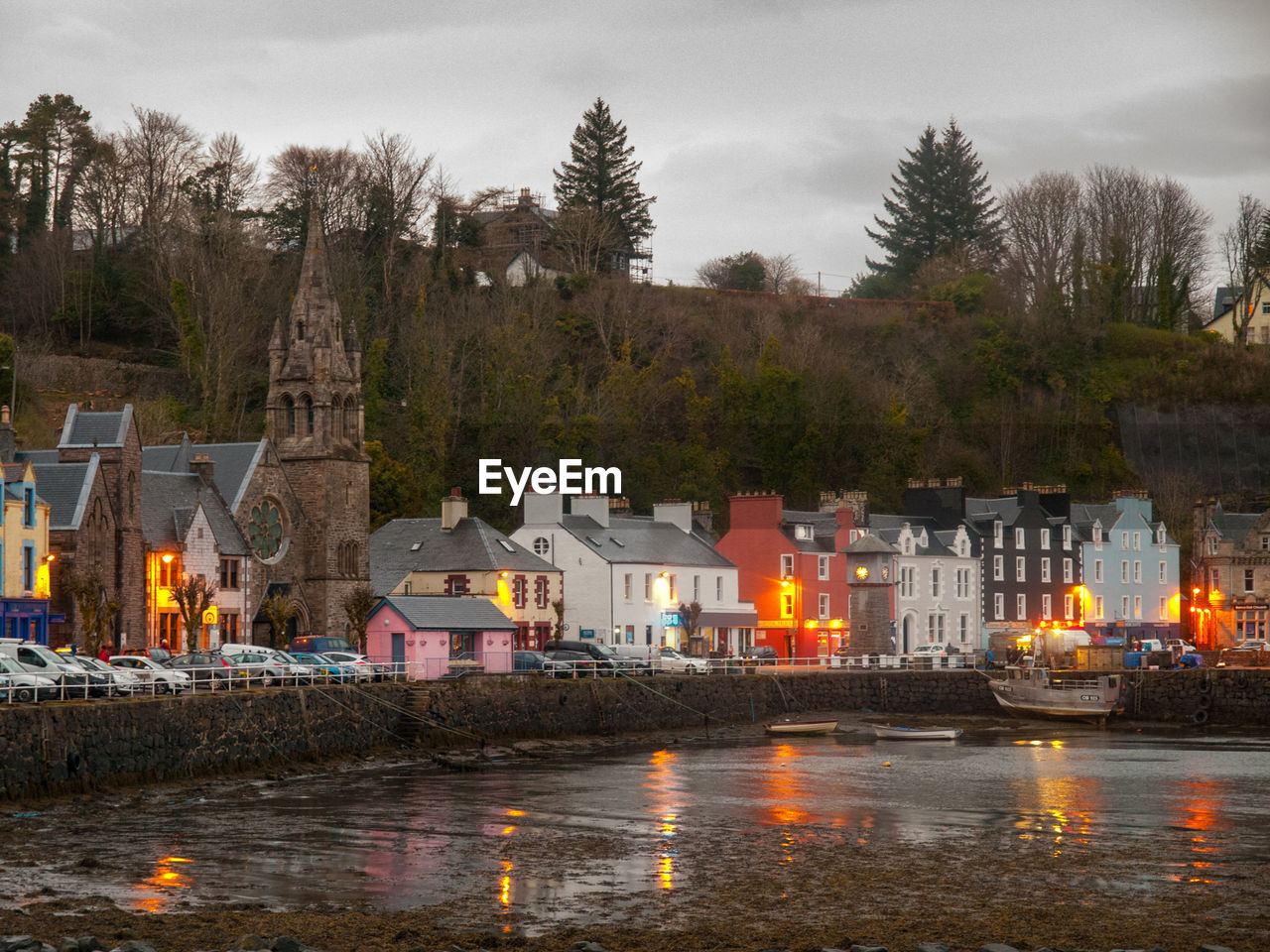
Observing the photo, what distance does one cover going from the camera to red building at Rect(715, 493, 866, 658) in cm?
8162

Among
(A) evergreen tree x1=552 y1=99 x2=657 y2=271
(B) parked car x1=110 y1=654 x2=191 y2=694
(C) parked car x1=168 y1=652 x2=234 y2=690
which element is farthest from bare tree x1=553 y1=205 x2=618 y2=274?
(B) parked car x1=110 y1=654 x2=191 y2=694

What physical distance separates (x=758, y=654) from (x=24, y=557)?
33679mm

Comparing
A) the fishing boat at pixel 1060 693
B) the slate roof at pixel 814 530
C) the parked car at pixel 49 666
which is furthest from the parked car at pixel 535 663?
the slate roof at pixel 814 530

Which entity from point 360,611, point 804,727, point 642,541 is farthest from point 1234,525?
point 360,611

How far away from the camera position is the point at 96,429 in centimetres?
6012

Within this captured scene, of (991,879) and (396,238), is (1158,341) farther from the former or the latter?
(991,879)

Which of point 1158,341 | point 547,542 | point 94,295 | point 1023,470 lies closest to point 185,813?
point 547,542

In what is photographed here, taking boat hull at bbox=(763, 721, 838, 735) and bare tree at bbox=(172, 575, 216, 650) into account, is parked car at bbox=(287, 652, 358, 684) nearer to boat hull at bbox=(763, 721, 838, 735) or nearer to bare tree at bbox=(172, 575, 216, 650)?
bare tree at bbox=(172, 575, 216, 650)

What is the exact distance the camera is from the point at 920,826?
3662 centimetres

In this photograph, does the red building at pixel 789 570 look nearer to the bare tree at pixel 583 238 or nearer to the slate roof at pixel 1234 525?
the slate roof at pixel 1234 525

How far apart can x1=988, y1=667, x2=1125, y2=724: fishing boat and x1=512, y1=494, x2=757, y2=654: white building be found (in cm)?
1373

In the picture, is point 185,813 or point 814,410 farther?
point 814,410

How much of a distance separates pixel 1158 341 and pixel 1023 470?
54.5 ft

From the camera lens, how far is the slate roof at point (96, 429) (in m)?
59.4
